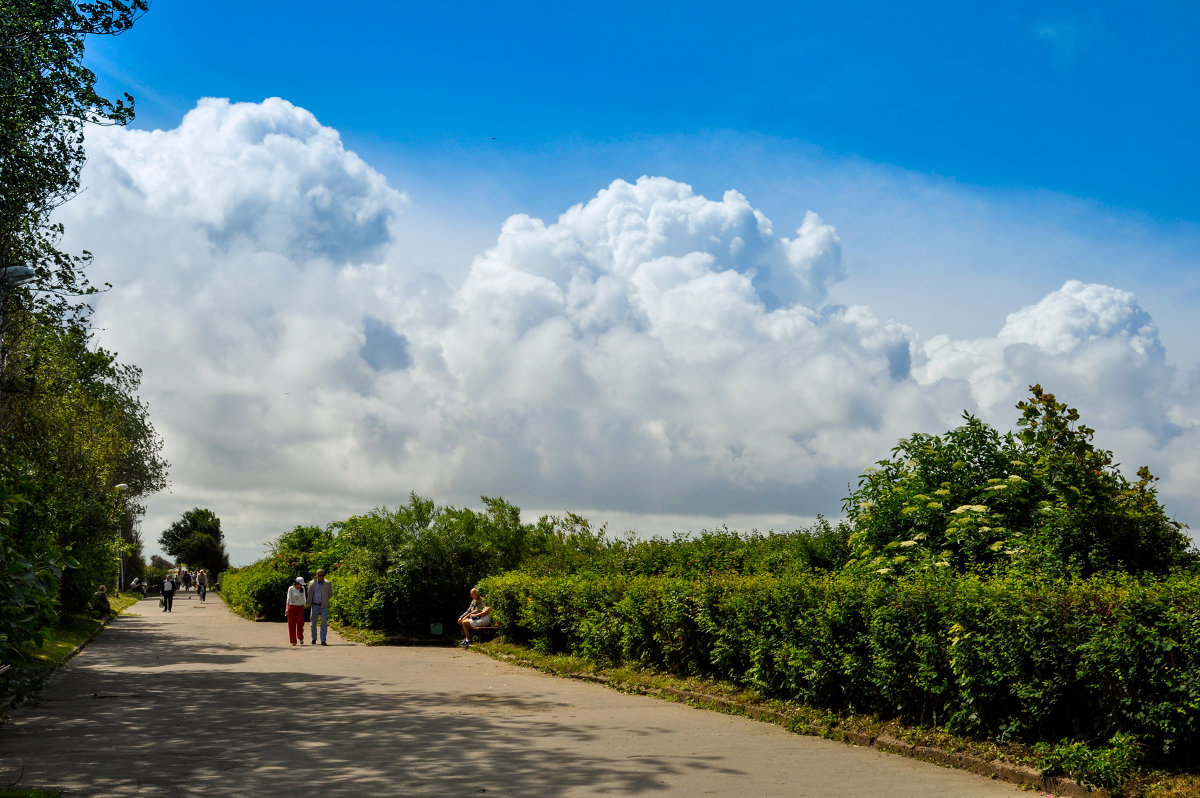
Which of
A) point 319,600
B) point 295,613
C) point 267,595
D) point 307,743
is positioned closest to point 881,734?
point 307,743

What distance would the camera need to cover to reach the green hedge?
7.17 meters

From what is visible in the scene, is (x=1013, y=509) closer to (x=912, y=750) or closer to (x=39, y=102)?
(x=912, y=750)

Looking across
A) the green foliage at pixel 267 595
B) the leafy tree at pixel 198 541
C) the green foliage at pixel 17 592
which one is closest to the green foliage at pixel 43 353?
the green foliage at pixel 17 592

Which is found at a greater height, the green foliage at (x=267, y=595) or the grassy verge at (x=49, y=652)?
the green foliage at (x=267, y=595)

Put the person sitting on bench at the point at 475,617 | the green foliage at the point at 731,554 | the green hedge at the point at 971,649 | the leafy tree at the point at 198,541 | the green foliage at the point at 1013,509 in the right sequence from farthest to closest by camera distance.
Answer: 1. the leafy tree at the point at 198,541
2. the person sitting on bench at the point at 475,617
3. the green foliage at the point at 731,554
4. the green foliage at the point at 1013,509
5. the green hedge at the point at 971,649

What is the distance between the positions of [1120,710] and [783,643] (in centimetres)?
409

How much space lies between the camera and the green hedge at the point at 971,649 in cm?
717

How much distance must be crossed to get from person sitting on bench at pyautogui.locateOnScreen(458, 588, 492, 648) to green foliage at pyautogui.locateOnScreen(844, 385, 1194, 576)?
9.40m

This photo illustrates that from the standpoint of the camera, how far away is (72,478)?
2572 cm

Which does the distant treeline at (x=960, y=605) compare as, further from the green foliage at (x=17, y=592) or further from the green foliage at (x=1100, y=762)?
the green foliage at (x=17, y=592)

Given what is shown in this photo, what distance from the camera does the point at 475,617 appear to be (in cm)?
2258

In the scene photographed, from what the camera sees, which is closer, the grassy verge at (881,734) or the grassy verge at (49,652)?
the grassy verge at (881,734)

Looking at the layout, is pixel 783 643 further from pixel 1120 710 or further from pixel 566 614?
pixel 566 614

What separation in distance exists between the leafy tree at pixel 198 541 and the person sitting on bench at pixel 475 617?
79038 millimetres
